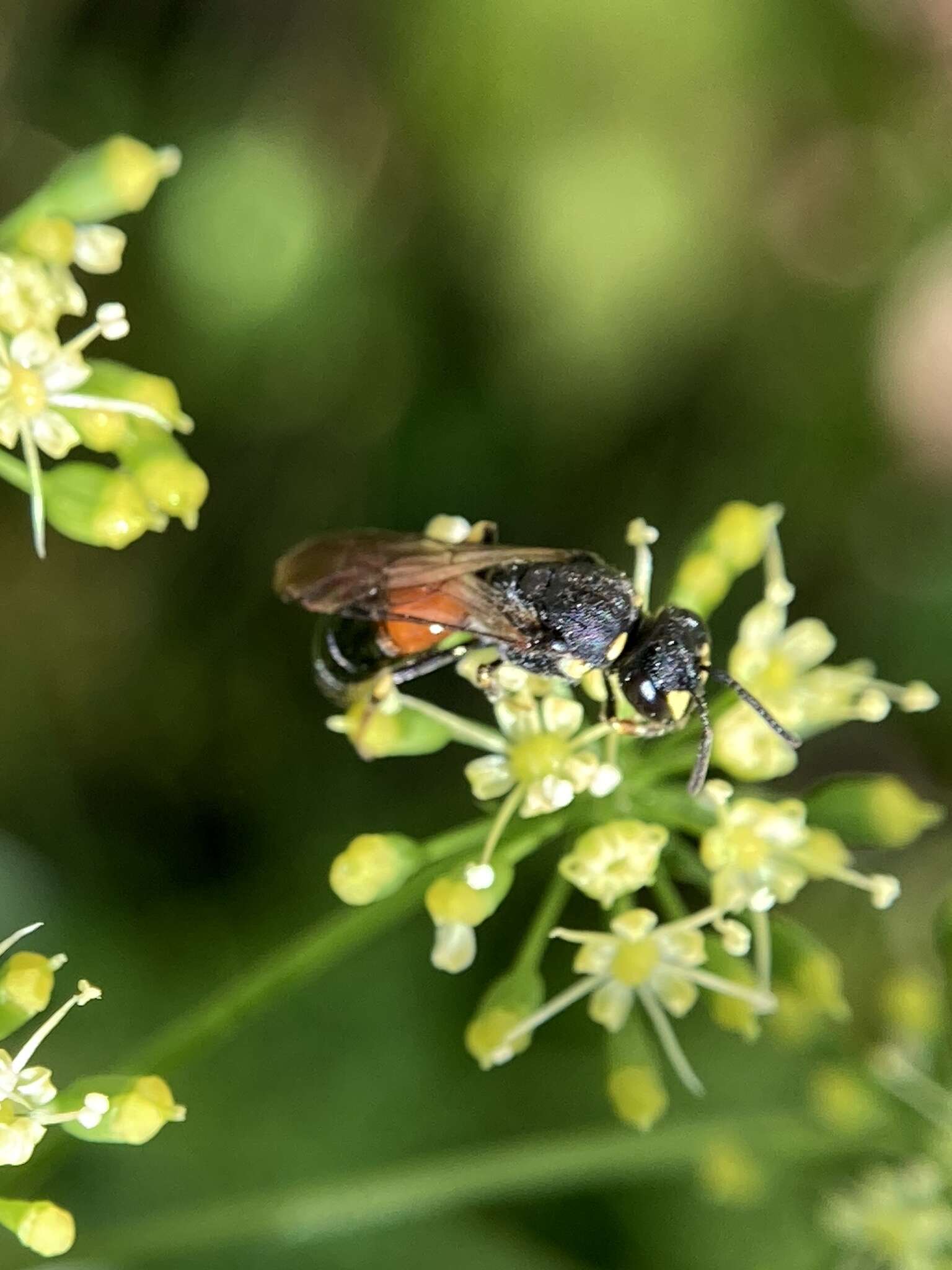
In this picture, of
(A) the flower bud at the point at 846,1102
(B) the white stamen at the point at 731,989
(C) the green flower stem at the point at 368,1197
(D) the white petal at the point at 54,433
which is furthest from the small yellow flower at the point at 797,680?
(D) the white petal at the point at 54,433

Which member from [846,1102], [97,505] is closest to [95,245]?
[97,505]

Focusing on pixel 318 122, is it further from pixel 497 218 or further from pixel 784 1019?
pixel 784 1019

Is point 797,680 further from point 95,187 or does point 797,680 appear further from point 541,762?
point 95,187

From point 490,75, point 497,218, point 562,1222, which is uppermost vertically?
point 490,75

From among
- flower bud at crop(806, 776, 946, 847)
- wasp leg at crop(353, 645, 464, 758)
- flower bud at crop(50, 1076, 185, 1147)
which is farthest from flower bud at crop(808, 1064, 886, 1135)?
flower bud at crop(50, 1076, 185, 1147)

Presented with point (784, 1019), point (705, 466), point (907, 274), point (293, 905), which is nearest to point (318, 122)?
point (705, 466)

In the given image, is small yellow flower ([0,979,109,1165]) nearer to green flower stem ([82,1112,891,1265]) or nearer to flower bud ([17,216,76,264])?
green flower stem ([82,1112,891,1265])
